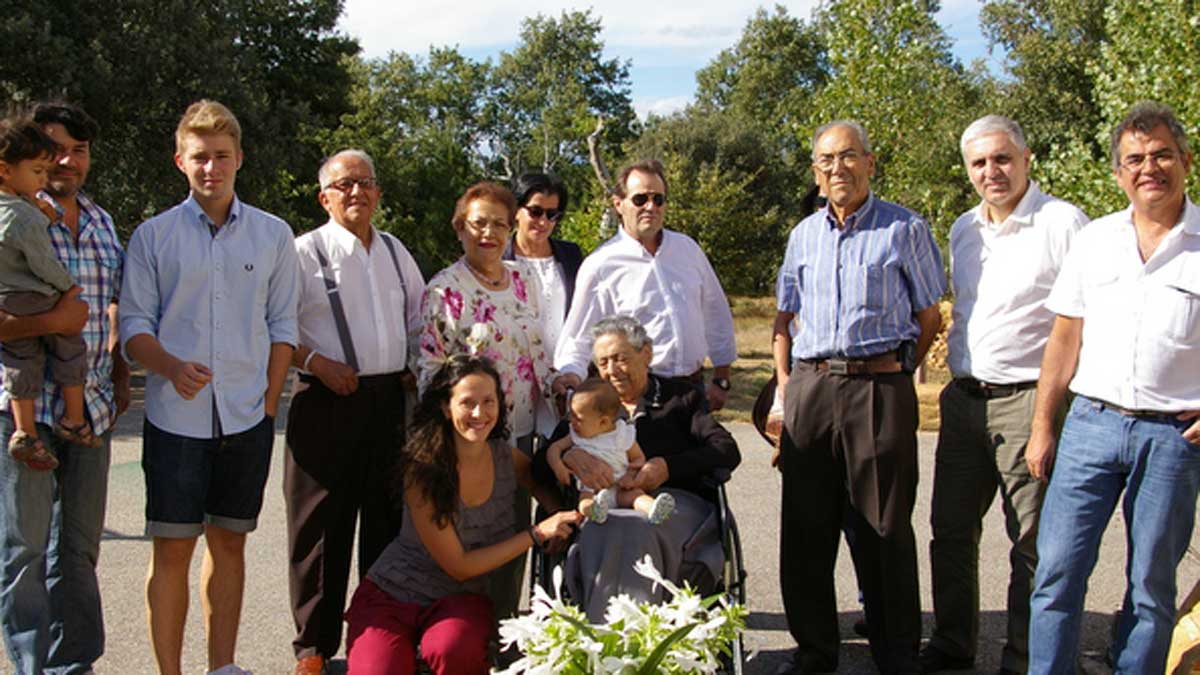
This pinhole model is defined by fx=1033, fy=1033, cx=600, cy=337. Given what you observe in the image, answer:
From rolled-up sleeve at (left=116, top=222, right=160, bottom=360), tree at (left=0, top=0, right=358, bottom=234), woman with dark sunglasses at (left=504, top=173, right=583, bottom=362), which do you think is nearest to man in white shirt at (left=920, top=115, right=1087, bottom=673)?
woman with dark sunglasses at (left=504, top=173, right=583, bottom=362)

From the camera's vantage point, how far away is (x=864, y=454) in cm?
406

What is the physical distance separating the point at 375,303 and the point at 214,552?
1132mm

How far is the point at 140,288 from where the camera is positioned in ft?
12.1

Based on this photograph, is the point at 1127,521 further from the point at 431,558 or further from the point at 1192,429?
the point at 431,558

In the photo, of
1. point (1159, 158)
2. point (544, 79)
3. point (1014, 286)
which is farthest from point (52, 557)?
point (544, 79)

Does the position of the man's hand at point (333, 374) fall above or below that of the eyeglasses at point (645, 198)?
below

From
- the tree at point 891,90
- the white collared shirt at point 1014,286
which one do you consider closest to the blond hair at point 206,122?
the white collared shirt at point 1014,286

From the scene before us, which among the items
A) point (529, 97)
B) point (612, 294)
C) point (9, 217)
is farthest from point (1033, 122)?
point (529, 97)

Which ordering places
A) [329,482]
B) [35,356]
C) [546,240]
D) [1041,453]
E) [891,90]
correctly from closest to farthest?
[35,356] → [1041,453] → [329,482] → [546,240] → [891,90]

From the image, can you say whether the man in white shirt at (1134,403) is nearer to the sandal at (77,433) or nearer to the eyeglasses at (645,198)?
the eyeglasses at (645,198)

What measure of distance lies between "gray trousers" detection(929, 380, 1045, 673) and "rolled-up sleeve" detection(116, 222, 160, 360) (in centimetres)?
317

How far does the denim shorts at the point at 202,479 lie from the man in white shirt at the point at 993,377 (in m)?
2.77

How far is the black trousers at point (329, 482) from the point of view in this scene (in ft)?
13.5

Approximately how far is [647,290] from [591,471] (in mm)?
990
